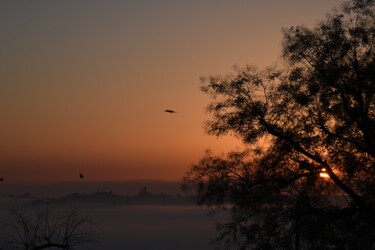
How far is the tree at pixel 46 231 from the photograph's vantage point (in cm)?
1817

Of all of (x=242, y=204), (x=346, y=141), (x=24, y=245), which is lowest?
(x=24, y=245)

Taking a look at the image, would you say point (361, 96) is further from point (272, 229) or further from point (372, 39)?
point (272, 229)

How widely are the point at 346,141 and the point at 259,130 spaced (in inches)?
179

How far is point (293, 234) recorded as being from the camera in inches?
1067

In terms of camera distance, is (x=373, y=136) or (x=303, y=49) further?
(x=303, y=49)

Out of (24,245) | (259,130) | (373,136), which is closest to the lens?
(24,245)

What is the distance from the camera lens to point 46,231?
60.7ft

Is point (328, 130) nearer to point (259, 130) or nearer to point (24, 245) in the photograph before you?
point (259, 130)

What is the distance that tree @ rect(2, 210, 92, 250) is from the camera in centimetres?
1817

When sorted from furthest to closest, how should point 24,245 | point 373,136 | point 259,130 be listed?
point 259,130 → point 373,136 → point 24,245

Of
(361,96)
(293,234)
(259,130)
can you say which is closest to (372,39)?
(361,96)

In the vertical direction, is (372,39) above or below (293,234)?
above

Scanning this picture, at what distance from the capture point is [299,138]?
27.1m

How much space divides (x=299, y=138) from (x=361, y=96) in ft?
12.6
